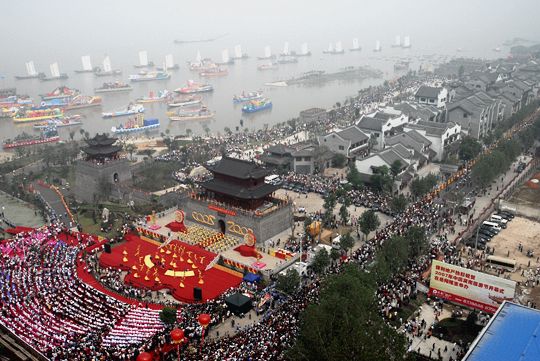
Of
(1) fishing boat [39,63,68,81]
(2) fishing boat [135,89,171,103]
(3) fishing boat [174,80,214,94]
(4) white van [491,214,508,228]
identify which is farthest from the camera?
(1) fishing boat [39,63,68,81]

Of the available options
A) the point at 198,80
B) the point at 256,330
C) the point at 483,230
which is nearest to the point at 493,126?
the point at 483,230

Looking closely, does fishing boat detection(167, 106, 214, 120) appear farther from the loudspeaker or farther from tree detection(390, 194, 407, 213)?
the loudspeaker

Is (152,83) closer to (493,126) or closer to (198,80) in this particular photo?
(198,80)

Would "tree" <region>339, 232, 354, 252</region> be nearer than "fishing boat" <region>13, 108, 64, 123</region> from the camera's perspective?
Yes

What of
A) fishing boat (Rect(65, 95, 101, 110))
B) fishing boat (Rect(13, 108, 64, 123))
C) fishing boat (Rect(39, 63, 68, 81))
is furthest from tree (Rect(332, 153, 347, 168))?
fishing boat (Rect(39, 63, 68, 81))

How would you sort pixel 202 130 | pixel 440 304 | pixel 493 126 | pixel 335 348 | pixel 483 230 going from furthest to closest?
pixel 202 130, pixel 493 126, pixel 483 230, pixel 440 304, pixel 335 348

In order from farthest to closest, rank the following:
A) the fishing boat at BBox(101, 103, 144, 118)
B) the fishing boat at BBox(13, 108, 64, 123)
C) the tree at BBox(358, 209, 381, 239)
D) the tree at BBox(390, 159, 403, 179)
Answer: the fishing boat at BBox(101, 103, 144, 118)
the fishing boat at BBox(13, 108, 64, 123)
the tree at BBox(390, 159, 403, 179)
the tree at BBox(358, 209, 381, 239)

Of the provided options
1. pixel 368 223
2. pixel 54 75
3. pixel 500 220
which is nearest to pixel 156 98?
pixel 54 75
